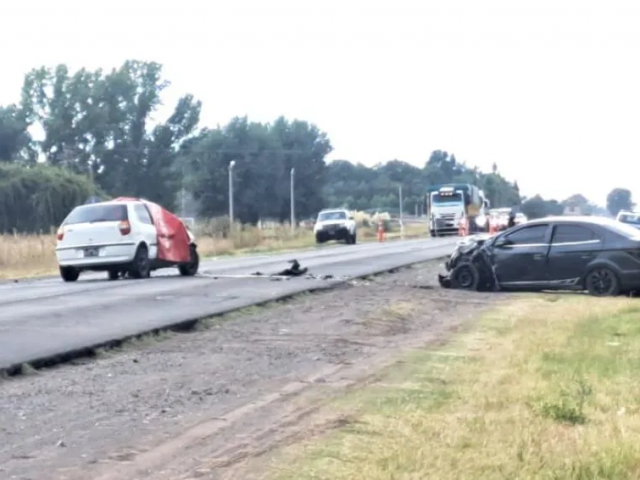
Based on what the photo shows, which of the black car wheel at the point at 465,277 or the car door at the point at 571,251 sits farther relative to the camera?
the black car wheel at the point at 465,277

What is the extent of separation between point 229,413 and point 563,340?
19.2ft

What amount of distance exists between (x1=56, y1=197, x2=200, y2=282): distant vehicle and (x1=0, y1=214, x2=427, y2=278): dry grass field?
7.37 m

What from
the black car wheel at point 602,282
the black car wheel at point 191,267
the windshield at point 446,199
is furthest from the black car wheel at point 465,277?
the windshield at point 446,199

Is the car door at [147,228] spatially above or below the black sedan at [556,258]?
above

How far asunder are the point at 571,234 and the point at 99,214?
10304 mm

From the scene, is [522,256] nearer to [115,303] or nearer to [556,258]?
[556,258]

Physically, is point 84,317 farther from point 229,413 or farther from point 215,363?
point 229,413

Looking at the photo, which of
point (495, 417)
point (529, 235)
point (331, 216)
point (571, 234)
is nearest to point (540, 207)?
point (331, 216)

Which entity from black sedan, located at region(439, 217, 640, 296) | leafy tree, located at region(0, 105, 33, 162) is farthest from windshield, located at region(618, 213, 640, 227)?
leafy tree, located at region(0, 105, 33, 162)

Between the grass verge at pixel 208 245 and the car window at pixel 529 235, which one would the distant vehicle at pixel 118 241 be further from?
the car window at pixel 529 235

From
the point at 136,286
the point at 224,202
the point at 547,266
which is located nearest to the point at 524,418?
the point at 547,266

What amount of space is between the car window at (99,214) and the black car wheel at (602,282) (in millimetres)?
10054

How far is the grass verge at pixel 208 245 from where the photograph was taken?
39.6m

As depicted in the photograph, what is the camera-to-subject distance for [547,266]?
902 inches
